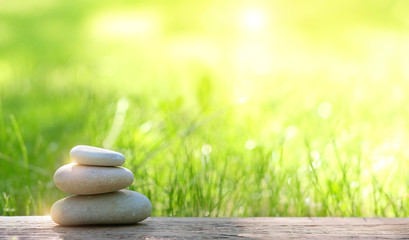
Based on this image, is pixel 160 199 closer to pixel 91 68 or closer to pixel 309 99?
pixel 309 99

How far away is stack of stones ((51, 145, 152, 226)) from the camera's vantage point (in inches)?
68.4

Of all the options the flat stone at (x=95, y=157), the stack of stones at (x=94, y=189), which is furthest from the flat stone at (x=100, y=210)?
the flat stone at (x=95, y=157)

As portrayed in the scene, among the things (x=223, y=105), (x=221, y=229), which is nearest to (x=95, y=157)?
(x=221, y=229)

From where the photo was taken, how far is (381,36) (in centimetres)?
547

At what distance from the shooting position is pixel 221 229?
1.74m

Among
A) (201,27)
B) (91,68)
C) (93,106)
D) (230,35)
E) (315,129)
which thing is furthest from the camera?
(201,27)

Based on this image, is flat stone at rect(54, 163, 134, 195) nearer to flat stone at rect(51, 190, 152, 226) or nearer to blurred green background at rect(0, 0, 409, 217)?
flat stone at rect(51, 190, 152, 226)

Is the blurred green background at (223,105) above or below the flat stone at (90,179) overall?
above

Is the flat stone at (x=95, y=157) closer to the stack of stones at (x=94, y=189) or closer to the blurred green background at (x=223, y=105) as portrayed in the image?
the stack of stones at (x=94, y=189)

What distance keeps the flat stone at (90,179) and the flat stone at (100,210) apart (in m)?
0.04

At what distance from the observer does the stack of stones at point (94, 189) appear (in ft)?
5.70

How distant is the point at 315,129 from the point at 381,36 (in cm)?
257

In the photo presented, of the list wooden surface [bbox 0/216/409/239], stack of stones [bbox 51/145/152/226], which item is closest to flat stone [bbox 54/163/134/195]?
stack of stones [bbox 51/145/152/226]

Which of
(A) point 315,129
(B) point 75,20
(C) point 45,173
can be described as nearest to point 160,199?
(C) point 45,173
